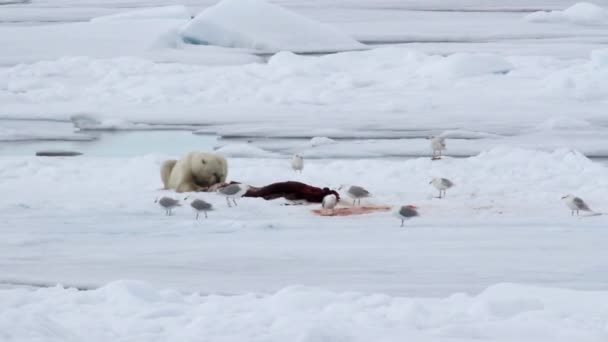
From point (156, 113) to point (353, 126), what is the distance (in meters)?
2.61

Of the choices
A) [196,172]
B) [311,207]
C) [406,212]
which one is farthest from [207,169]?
[406,212]

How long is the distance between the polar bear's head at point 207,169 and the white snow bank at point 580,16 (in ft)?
59.7

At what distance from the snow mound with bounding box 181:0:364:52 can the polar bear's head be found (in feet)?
38.9

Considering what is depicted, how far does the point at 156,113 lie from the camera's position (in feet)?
48.3

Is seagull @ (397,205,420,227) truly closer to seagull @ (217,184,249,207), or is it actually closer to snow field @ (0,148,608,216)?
snow field @ (0,148,608,216)

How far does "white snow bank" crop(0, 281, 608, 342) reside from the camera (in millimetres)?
4695

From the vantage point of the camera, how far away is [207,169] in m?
9.09

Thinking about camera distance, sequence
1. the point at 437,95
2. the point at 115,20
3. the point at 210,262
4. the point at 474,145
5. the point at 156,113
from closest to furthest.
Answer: the point at 210,262 < the point at 474,145 < the point at 156,113 < the point at 437,95 < the point at 115,20

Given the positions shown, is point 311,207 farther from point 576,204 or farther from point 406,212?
point 576,204

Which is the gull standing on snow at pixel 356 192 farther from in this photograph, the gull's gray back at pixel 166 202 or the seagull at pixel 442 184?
the gull's gray back at pixel 166 202

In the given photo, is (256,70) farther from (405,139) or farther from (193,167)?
(193,167)

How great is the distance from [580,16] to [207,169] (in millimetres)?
18717

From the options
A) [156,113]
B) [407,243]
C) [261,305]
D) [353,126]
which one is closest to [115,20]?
[156,113]

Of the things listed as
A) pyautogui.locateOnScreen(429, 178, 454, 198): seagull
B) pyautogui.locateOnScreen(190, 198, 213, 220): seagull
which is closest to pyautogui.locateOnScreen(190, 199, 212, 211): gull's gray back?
pyautogui.locateOnScreen(190, 198, 213, 220): seagull
